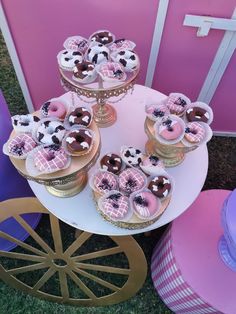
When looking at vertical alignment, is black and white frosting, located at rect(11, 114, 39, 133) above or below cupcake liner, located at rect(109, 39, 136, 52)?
below

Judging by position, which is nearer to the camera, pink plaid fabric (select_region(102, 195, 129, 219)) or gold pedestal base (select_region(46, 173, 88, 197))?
pink plaid fabric (select_region(102, 195, 129, 219))

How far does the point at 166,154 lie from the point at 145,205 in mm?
222

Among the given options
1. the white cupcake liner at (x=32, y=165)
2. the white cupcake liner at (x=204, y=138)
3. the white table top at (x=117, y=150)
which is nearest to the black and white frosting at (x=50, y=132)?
the white cupcake liner at (x=32, y=165)

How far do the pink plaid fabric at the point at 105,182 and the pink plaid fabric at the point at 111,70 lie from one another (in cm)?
28

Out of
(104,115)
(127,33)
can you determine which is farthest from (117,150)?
(127,33)

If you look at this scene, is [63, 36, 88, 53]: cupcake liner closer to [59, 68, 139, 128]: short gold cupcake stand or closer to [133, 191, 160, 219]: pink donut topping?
[59, 68, 139, 128]: short gold cupcake stand

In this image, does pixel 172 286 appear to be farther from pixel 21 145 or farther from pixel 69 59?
pixel 69 59

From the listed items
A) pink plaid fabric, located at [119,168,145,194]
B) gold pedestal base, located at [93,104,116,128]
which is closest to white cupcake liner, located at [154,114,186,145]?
pink plaid fabric, located at [119,168,145,194]

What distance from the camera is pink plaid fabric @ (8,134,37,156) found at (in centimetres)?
86

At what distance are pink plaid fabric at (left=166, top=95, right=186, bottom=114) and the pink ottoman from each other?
354mm

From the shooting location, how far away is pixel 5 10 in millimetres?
1181

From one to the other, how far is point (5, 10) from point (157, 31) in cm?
54

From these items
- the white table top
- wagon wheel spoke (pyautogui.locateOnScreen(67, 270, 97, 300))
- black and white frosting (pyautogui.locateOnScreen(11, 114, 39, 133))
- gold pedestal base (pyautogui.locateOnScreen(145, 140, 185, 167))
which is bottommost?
wagon wheel spoke (pyautogui.locateOnScreen(67, 270, 97, 300))

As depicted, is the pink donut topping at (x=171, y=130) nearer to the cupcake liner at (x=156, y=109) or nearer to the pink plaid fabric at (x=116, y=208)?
the cupcake liner at (x=156, y=109)
